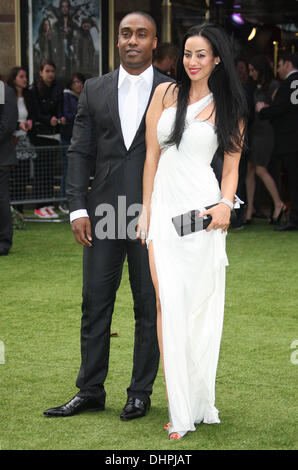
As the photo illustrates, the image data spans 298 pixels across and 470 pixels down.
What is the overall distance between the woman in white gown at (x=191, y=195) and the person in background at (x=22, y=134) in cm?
746

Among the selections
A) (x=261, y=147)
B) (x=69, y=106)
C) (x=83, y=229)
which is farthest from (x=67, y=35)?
(x=83, y=229)

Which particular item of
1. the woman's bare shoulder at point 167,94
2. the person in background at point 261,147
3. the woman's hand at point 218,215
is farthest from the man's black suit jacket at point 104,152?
the person in background at point 261,147

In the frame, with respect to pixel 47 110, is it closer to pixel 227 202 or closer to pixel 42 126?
pixel 42 126

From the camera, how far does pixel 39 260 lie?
925 centimetres

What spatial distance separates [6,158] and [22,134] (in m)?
2.81

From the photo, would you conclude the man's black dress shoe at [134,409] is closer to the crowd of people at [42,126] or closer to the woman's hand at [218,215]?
the woman's hand at [218,215]

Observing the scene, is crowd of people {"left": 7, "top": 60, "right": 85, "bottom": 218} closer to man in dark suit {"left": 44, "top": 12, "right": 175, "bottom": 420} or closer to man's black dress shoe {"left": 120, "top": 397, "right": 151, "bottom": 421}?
man in dark suit {"left": 44, "top": 12, "right": 175, "bottom": 420}

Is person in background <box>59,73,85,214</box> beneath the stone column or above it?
beneath

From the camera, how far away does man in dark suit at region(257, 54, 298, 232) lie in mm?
11258

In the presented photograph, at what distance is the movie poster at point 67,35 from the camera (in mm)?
13780

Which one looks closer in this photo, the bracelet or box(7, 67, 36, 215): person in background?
the bracelet

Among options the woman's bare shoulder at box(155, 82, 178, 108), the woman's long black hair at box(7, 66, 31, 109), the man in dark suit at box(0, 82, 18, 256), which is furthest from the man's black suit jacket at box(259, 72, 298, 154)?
the woman's bare shoulder at box(155, 82, 178, 108)

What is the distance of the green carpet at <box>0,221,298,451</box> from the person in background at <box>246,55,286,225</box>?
258 cm

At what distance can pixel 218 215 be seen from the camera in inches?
166
